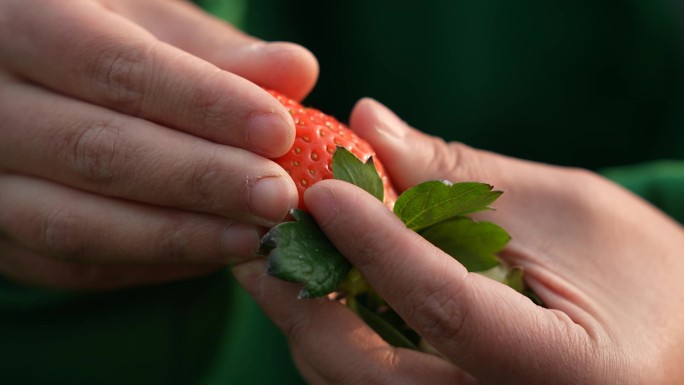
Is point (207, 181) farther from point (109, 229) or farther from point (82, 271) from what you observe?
point (82, 271)

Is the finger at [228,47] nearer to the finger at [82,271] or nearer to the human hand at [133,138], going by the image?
the human hand at [133,138]

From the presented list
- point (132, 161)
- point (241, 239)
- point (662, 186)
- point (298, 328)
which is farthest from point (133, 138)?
point (662, 186)

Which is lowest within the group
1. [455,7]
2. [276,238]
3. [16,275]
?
[16,275]

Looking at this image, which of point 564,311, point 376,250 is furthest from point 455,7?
point 376,250

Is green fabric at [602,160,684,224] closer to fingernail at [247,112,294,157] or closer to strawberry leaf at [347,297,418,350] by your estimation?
strawberry leaf at [347,297,418,350]

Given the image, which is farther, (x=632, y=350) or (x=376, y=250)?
(x=632, y=350)

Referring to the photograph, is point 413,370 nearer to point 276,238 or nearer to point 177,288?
point 276,238

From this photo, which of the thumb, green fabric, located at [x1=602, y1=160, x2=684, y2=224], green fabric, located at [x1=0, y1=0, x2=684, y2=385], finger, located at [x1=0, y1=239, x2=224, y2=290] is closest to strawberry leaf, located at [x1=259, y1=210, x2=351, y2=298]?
the thumb
